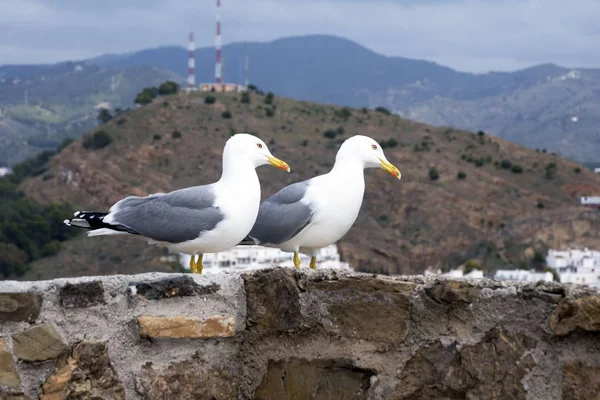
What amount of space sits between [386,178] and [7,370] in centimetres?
6500

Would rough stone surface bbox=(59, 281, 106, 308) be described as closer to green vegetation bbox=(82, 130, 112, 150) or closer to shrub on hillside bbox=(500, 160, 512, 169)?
green vegetation bbox=(82, 130, 112, 150)

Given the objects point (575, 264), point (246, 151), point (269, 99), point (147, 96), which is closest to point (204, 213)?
point (246, 151)

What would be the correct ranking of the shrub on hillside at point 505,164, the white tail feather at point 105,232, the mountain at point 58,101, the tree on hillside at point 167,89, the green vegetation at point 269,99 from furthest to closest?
the mountain at point 58,101 < the tree on hillside at point 167,89 < the green vegetation at point 269,99 < the shrub on hillside at point 505,164 < the white tail feather at point 105,232

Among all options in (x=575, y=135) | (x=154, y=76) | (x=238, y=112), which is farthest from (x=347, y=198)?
(x=154, y=76)

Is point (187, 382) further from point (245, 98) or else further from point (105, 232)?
point (245, 98)

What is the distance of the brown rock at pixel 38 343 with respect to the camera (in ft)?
12.0

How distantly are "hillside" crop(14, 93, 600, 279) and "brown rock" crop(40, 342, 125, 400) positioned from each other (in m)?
51.0

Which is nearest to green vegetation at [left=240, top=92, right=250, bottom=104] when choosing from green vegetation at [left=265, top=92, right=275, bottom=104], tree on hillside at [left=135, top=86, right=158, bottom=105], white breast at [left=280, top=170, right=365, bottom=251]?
green vegetation at [left=265, top=92, right=275, bottom=104]

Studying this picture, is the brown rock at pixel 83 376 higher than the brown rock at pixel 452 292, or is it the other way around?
the brown rock at pixel 452 292

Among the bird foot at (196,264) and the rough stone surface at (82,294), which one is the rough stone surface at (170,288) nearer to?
the rough stone surface at (82,294)

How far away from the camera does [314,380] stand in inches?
152

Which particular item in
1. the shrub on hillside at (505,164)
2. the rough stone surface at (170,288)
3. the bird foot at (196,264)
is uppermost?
the rough stone surface at (170,288)

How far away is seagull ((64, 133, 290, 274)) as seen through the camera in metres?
4.54

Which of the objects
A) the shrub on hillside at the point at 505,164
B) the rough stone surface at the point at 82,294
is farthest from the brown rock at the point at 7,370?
the shrub on hillside at the point at 505,164
